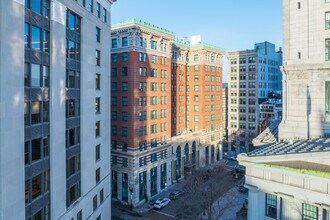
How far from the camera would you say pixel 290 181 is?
2245 cm

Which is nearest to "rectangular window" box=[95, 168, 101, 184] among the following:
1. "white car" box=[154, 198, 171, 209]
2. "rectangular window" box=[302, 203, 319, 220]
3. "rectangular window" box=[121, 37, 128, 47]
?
"white car" box=[154, 198, 171, 209]

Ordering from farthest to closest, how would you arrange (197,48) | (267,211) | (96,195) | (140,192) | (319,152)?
(197,48) < (140,192) < (96,195) < (267,211) < (319,152)

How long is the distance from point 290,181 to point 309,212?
263cm

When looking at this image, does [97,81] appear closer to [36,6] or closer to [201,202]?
[36,6]

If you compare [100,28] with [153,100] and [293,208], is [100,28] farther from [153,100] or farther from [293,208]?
[293,208]

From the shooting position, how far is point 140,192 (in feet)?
191

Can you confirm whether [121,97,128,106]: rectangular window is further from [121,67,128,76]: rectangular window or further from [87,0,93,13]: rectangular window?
[87,0,93,13]: rectangular window

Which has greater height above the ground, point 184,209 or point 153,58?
point 153,58

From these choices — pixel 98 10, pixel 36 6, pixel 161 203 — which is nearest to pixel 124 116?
pixel 161 203

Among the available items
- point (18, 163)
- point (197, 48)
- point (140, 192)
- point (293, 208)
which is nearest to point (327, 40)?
point (293, 208)

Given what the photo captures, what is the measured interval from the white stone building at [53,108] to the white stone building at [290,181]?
17.0m

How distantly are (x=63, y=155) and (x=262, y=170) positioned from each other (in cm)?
1859

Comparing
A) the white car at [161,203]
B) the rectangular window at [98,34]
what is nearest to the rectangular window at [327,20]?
the rectangular window at [98,34]

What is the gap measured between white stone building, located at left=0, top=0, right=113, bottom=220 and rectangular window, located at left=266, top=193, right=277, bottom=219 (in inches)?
744
